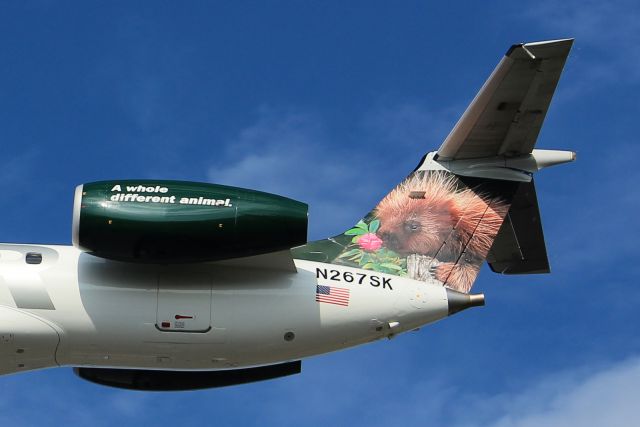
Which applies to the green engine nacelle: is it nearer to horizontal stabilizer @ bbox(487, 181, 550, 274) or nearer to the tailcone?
the tailcone

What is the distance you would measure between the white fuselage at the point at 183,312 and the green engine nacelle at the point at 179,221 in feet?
2.14

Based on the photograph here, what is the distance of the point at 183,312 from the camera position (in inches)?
704

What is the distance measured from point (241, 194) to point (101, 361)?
3481 mm

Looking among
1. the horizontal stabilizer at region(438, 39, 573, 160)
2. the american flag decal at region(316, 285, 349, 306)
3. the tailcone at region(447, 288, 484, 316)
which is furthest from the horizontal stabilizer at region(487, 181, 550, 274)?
the american flag decal at region(316, 285, 349, 306)

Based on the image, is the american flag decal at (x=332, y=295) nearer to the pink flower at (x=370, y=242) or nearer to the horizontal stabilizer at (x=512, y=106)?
the pink flower at (x=370, y=242)

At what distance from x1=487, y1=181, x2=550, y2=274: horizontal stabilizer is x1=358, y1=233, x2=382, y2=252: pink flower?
88.3 inches

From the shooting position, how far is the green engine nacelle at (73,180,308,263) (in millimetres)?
17297

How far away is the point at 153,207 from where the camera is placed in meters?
17.3

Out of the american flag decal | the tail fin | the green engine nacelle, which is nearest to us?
the green engine nacelle

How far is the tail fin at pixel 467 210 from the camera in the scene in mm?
18922

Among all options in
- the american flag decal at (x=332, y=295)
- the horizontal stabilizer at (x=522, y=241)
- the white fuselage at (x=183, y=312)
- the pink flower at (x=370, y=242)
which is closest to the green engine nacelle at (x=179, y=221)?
the white fuselage at (x=183, y=312)

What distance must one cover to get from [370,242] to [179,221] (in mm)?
3666

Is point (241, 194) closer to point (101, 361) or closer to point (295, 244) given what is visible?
point (295, 244)

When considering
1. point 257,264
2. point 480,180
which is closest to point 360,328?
point 257,264
